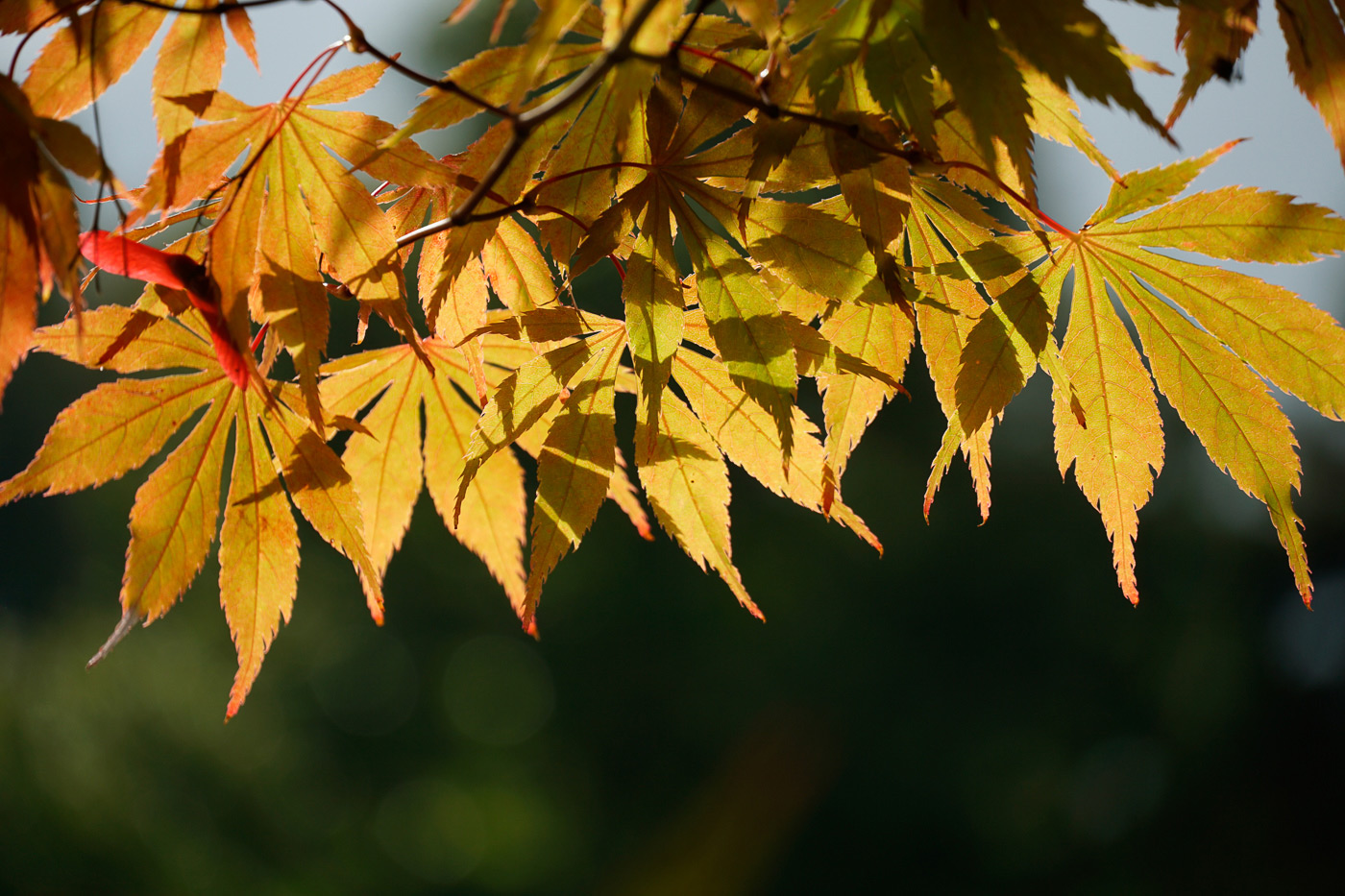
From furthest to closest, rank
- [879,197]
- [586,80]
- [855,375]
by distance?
[855,375] < [879,197] < [586,80]

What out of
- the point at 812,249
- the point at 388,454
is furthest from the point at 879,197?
the point at 388,454

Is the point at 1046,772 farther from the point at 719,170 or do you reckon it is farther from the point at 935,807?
the point at 719,170

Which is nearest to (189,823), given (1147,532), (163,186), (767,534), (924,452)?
(767,534)

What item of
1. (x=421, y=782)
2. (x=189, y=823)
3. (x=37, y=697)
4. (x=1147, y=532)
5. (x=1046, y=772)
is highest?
(x=37, y=697)

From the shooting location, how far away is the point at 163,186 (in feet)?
1.52

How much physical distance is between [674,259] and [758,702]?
11.0 meters

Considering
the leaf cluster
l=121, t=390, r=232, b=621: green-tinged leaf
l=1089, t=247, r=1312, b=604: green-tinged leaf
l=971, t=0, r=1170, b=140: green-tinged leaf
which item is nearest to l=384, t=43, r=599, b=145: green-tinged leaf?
the leaf cluster

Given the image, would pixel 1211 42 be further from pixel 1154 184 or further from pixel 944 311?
pixel 944 311

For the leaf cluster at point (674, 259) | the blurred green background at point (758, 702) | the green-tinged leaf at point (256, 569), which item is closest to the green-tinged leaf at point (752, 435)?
the leaf cluster at point (674, 259)

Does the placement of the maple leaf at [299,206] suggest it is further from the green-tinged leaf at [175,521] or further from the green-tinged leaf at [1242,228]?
the green-tinged leaf at [1242,228]

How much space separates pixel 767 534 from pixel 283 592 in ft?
34.7

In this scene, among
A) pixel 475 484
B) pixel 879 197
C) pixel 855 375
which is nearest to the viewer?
pixel 879 197

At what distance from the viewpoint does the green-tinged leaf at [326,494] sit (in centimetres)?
59

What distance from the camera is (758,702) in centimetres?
1084
